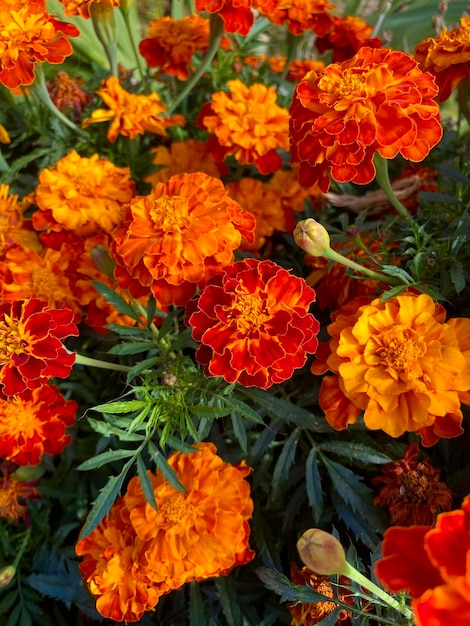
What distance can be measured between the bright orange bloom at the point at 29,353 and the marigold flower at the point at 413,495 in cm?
43

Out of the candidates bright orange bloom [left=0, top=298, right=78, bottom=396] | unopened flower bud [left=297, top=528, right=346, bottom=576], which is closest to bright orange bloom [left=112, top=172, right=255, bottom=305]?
bright orange bloom [left=0, top=298, right=78, bottom=396]

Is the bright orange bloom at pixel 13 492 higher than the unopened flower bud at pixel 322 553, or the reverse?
the unopened flower bud at pixel 322 553

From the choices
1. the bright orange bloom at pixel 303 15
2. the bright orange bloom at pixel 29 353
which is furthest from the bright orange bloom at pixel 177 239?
the bright orange bloom at pixel 303 15

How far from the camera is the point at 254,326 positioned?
2.32ft

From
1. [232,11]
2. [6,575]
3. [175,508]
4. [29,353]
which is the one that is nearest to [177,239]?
[29,353]

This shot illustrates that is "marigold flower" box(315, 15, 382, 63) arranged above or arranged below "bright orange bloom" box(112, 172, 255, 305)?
above

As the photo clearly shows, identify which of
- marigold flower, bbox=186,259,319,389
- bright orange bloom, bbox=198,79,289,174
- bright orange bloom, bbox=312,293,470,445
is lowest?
bright orange bloom, bbox=312,293,470,445

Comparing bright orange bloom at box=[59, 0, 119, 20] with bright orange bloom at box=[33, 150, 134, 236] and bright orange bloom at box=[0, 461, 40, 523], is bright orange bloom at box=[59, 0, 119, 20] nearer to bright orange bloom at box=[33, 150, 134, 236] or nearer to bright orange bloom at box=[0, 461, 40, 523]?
bright orange bloom at box=[33, 150, 134, 236]

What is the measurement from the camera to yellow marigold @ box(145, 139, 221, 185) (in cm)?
113

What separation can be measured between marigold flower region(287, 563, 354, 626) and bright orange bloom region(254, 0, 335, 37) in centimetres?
86

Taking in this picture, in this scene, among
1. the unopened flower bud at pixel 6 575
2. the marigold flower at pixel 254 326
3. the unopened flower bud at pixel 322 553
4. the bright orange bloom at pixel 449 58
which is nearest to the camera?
the unopened flower bud at pixel 322 553

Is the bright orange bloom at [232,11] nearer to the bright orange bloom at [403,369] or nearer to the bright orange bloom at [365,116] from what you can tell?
the bright orange bloom at [365,116]

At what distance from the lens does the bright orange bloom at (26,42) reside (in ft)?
2.94

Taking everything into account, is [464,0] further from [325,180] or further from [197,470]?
[197,470]
